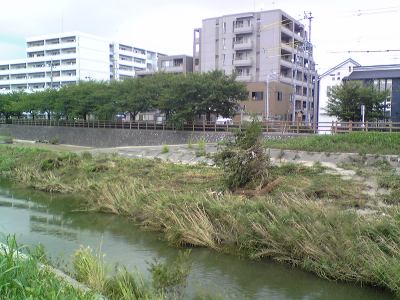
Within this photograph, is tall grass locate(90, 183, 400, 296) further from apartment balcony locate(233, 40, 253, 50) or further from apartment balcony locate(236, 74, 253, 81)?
apartment balcony locate(233, 40, 253, 50)

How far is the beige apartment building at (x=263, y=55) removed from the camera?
221ft

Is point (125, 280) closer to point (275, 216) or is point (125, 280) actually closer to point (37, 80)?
point (275, 216)

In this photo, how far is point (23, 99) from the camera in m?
66.8

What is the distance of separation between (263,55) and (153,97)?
3168 centimetres

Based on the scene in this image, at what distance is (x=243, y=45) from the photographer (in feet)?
239

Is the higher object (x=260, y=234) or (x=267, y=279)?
(x=260, y=234)

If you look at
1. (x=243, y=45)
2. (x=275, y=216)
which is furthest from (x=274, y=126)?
(x=243, y=45)

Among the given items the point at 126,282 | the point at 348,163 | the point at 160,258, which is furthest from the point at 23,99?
the point at 126,282

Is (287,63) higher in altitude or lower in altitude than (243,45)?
lower

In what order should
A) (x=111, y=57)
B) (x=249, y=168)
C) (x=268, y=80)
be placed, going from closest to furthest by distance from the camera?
1. (x=249, y=168)
2. (x=268, y=80)
3. (x=111, y=57)

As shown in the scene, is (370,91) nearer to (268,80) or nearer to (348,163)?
(348,163)

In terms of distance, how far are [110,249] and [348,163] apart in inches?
498

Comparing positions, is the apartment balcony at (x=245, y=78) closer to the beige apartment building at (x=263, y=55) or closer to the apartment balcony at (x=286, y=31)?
the beige apartment building at (x=263, y=55)

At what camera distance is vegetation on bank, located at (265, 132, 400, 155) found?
2250cm
